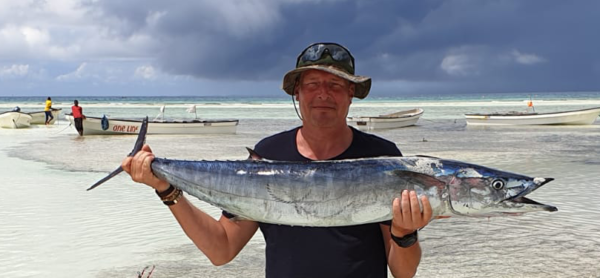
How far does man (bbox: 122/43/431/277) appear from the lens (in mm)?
2680

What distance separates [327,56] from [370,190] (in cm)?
76

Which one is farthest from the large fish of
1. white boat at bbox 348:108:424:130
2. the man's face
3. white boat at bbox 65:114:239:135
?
white boat at bbox 348:108:424:130

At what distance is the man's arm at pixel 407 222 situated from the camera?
2377 mm

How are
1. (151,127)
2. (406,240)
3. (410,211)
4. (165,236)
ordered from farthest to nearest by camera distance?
(151,127) < (165,236) < (406,240) < (410,211)

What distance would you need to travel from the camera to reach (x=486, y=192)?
8.15 feet

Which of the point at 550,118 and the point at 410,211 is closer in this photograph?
the point at 410,211

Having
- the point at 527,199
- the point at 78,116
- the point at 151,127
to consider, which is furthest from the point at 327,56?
the point at 78,116

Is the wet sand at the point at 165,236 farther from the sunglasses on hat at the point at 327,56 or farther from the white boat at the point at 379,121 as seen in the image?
the white boat at the point at 379,121

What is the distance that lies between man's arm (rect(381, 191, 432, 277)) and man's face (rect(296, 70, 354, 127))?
0.59 m

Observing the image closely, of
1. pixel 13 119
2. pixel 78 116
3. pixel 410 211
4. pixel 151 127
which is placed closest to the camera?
pixel 410 211

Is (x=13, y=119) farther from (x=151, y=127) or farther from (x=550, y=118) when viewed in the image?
(x=550, y=118)

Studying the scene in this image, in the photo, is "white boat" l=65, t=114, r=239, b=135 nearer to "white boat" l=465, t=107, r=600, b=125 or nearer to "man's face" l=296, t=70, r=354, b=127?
"white boat" l=465, t=107, r=600, b=125

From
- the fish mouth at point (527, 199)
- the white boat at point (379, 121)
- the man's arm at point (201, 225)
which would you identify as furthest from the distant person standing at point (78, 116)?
the fish mouth at point (527, 199)

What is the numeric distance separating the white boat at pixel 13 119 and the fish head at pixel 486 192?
35.1 meters
